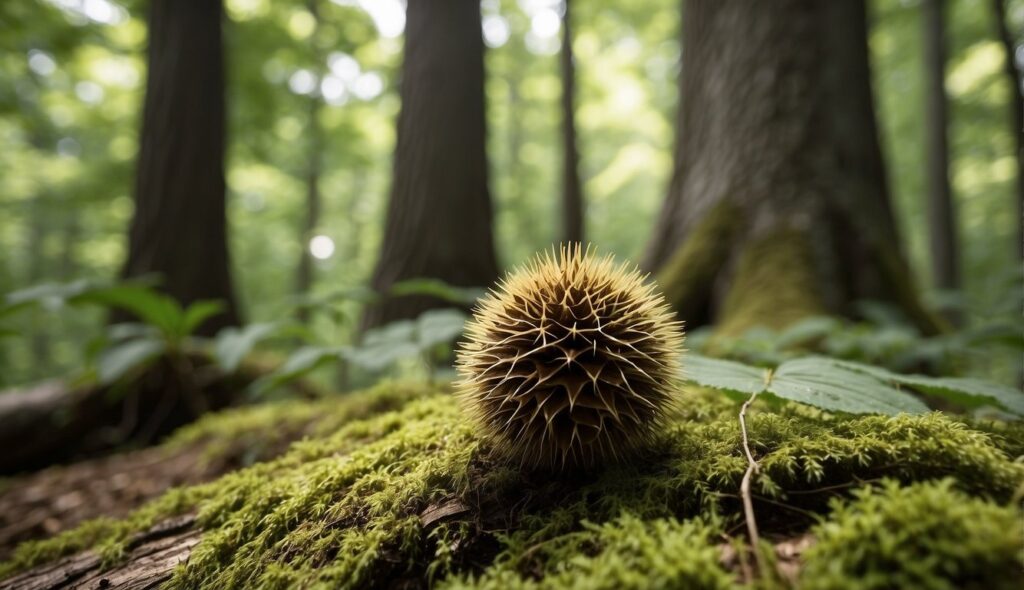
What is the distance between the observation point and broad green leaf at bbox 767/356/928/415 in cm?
130

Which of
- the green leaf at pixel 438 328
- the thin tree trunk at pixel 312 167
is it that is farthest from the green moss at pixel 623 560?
the thin tree trunk at pixel 312 167

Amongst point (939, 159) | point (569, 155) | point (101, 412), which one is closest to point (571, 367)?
point (101, 412)

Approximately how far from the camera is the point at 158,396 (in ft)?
15.1

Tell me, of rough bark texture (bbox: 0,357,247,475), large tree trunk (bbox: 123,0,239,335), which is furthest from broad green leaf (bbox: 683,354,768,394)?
large tree trunk (bbox: 123,0,239,335)

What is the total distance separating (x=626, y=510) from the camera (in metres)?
1.17

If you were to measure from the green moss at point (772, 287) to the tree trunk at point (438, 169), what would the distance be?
101 inches

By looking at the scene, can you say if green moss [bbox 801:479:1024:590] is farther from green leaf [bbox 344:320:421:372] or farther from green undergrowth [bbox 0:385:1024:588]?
green leaf [bbox 344:320:421:372]

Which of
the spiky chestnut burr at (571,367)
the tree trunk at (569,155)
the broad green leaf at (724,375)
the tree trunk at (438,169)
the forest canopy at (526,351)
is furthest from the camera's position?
the tree trunk at (569,155)

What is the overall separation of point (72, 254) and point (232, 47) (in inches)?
553

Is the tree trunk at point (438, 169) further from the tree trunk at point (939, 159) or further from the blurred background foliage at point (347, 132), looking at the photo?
the tree trunk at point (939, 159)

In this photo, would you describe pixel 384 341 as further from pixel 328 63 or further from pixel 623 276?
pixel 328 63

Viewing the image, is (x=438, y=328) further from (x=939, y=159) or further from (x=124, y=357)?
(x=939, y=159)

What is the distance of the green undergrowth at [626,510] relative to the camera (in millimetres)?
923

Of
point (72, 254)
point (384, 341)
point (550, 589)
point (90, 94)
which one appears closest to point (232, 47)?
point (90, 94)
